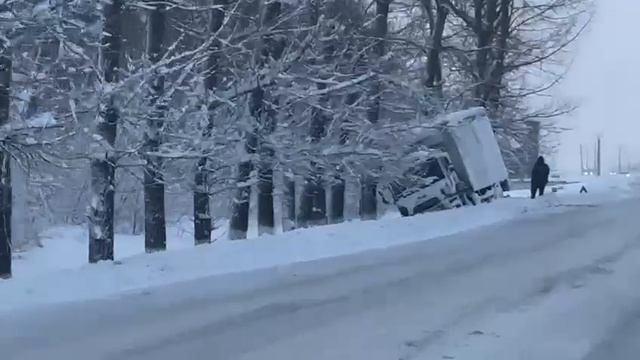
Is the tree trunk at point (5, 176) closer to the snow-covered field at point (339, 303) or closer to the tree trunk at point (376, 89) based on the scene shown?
the snow-covered field at point (339, 303)

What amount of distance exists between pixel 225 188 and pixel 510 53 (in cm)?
1894

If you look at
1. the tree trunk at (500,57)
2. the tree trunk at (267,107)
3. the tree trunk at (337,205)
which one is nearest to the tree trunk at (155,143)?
the tree trunk at (267,107)

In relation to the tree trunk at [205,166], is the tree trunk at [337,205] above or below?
below

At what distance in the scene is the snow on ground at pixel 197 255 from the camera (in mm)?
13570

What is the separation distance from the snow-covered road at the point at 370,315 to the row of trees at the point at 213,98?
10.6 feet

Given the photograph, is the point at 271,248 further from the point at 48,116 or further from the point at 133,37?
the point at 133,37

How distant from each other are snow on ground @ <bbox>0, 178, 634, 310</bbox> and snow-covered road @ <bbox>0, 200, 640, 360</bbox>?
59cm

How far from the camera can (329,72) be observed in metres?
23.0

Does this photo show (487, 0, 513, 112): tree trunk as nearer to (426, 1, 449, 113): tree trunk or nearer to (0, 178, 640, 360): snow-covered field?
(426, 1, 449, 113): tree trunk

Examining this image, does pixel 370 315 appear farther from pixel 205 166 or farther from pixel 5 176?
pixel 205 166

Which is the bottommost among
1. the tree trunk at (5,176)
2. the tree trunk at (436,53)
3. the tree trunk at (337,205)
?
the tree trunk at (337,205)

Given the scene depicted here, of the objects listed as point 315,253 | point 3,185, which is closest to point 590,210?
point 315,253

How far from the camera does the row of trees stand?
52.8 feet

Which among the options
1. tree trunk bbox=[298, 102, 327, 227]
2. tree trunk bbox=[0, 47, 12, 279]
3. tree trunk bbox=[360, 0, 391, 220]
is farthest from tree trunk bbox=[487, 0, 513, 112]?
tree trunk bbox=[0, 47, 12, 279]
